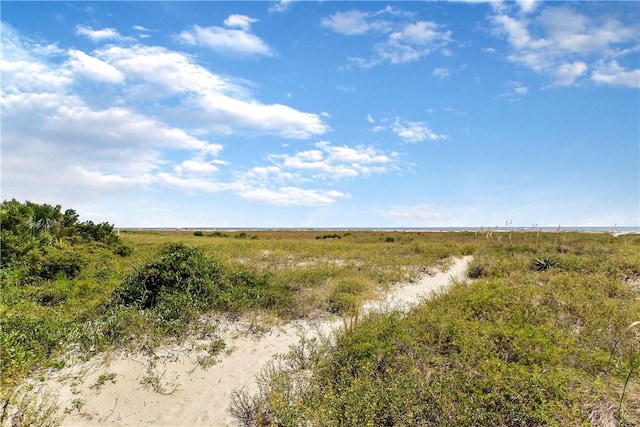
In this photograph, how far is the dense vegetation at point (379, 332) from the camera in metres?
5.07

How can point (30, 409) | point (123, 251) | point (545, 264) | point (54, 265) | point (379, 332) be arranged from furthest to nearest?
1. point (123, 251)
2. point (545, 264)
3. point (54, 265)
4. point (379, 332)
5. point (30, 409)

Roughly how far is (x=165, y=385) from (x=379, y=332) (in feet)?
13.6

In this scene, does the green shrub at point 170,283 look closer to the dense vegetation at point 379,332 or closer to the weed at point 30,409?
the dense vegetation at point 379,332

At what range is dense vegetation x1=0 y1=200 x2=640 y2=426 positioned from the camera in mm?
5074

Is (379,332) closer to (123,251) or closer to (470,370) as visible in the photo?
(470,370)

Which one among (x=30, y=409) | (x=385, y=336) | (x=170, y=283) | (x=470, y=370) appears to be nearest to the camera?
(x=30, y=409)

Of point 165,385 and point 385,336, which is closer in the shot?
point 165,385

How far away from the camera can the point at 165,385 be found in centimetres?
647

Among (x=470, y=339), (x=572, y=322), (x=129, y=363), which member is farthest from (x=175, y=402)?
(x=572, y=322)

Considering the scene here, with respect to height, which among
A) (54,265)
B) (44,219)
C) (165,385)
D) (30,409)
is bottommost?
(165,385)

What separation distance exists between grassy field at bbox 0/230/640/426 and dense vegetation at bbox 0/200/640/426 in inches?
1.1

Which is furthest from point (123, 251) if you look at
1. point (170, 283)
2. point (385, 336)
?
point (385, 336)

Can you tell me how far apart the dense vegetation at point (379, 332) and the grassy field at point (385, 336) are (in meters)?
0.03

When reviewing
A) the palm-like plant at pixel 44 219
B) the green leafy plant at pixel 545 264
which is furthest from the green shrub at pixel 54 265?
the green leafy plant at pixel 545 264
